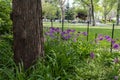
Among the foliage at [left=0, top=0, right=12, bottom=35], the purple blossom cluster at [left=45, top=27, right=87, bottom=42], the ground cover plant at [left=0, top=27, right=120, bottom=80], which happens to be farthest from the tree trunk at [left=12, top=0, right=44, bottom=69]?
the foliage at [left=0, top=0, right=12, bottom=35]

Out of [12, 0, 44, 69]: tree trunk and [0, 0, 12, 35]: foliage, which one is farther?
[0, 0, 12, 35]: foliage

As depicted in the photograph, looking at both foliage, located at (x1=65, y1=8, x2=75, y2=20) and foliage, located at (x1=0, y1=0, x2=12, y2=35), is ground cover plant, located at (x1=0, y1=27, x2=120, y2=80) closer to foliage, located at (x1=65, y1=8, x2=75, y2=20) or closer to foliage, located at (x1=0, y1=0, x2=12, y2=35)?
foliage, located at (x1=0, y1=0, x2=12, y2=35)

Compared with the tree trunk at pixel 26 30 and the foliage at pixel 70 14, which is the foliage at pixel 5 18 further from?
the foliage at pixel 70 14

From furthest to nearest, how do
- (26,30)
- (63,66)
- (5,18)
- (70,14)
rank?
(70,14), (5,18), (63,66), (26,30)

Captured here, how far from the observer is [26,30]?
4207 millimetres

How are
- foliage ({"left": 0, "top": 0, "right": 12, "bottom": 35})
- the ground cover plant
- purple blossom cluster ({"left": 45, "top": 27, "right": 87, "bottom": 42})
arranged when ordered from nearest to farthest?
the ground cover plant < purple blossom cluster ({"left": 45, "top": 27, "right": 87, "bottom": 42}) < foliage ({"left": 0, "top": 0, "right": 12, "bottom": 35})

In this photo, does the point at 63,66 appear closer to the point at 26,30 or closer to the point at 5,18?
the point at 26,30

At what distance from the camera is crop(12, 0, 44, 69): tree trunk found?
420 cm

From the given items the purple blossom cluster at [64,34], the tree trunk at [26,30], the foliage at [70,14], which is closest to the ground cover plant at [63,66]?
the purple blossom cluster at [64,34]

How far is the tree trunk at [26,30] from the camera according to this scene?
4.20m

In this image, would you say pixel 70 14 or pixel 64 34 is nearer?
pixel 64 34

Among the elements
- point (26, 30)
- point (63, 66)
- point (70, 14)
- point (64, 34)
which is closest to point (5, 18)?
point (64, 34)

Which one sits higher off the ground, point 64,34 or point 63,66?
point 64,34

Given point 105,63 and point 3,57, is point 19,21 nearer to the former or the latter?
point 3,57
